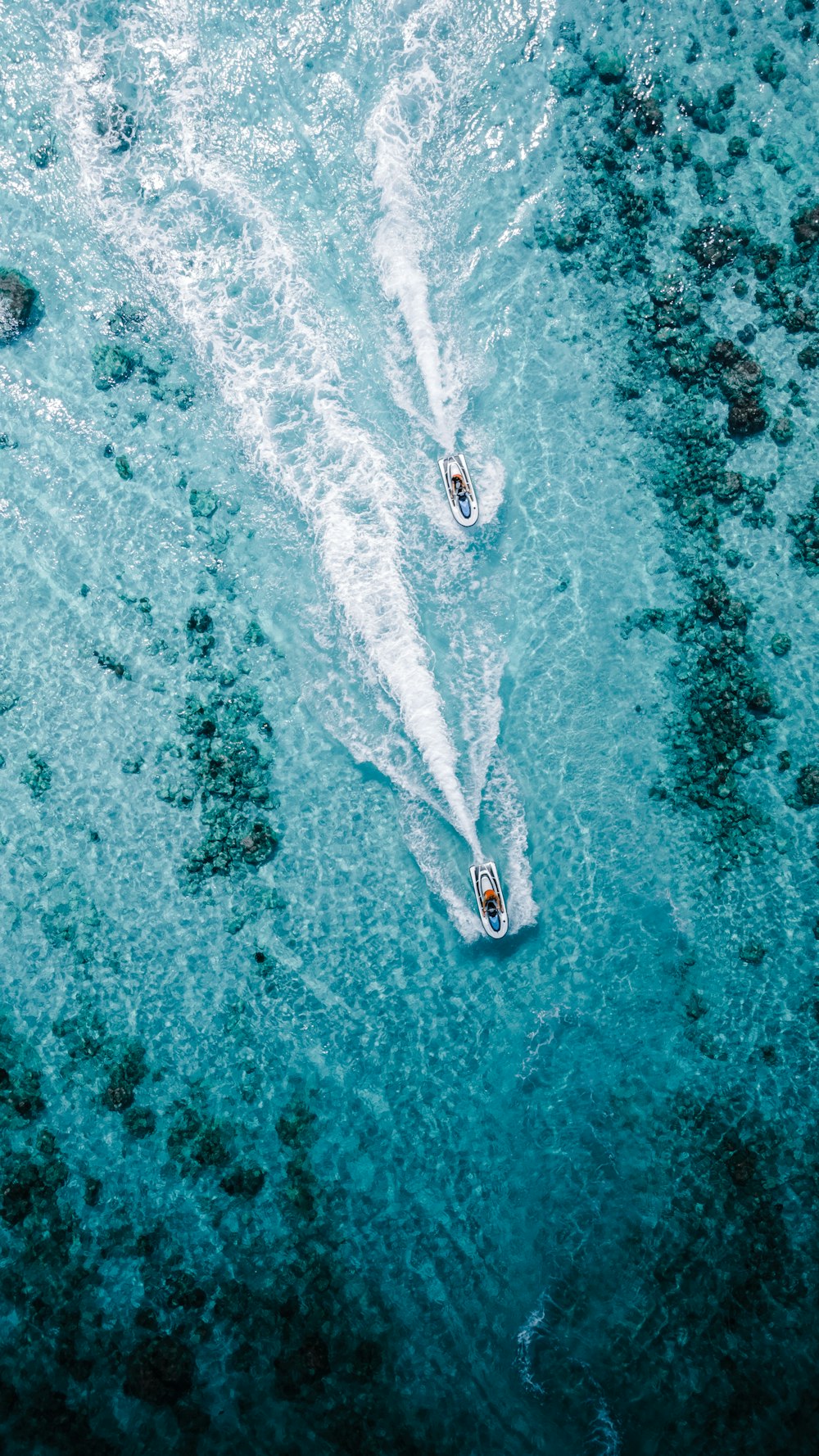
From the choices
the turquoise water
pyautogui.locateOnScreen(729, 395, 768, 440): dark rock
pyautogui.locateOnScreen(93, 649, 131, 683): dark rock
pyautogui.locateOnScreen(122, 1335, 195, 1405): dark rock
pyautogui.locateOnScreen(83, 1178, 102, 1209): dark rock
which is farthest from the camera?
pyautogui.locateOnScreen(93, 649, 131, 683): dark rock

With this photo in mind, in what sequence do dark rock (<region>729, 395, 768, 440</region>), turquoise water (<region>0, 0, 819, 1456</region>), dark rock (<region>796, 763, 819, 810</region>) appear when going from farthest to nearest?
dark rock (<region>729, 395, 768, 440</region>), dark rock (<region>796, 763, 819, 810</region>), turquoise water (<region>0, 0, 819, 1456</region>)

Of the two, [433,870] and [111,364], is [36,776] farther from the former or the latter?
[111,364]

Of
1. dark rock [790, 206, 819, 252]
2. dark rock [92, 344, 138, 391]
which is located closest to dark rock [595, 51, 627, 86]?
dark rock [790, 206, 819, 252]

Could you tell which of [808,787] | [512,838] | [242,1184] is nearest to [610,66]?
[808,787]

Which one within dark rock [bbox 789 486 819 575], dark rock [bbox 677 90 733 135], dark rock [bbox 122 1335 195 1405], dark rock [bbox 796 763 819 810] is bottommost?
dark rock [bbox 122 1335 195 1405]

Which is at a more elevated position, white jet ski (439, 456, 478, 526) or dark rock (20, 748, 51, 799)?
white jet ski (439, 456, 478, 526)

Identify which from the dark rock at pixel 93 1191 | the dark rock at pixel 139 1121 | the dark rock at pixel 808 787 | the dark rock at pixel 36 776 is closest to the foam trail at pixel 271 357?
the dark rock at pixel 36 776

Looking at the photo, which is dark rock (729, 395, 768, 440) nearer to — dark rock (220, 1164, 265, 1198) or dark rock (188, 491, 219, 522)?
dark rock (188, 491, 219, 522)
